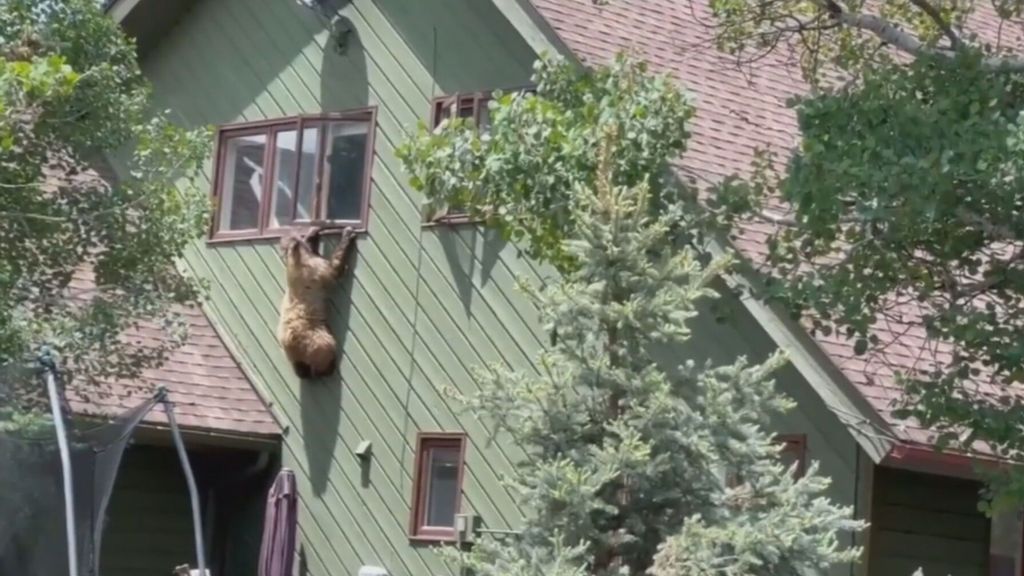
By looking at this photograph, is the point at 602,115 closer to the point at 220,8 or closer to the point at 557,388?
the point at 557,388

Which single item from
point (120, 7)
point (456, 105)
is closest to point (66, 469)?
point (456, 105)

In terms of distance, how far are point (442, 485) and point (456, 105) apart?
9.12 ft

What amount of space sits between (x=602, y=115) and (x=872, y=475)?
9.53 feet

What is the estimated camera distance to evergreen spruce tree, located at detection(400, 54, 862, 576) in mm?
9219

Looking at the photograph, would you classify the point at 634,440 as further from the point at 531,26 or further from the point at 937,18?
the point at 531,26

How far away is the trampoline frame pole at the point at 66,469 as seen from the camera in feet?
32.7

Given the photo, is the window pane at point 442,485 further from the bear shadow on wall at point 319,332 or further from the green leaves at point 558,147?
the green leaves at point 558,147

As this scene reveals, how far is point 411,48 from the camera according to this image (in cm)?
1485

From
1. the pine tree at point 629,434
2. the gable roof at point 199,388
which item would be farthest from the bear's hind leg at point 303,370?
the pine tree at point 629,434

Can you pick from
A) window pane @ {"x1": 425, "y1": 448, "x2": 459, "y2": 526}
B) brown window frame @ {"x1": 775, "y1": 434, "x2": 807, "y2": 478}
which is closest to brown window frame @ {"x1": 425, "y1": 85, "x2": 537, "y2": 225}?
window pane @ {"x1": 425, "y1": 448, "x2": 459, "y2": 526}

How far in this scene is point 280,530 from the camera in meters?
14.2

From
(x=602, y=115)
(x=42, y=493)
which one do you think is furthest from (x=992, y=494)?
(x=42, y=493)

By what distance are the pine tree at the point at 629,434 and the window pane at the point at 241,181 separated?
656 cm

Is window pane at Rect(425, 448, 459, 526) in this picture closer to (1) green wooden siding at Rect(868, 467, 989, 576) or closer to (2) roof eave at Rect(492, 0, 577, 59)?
(2) roof eave at Rect(492, 0, 577, 59)
